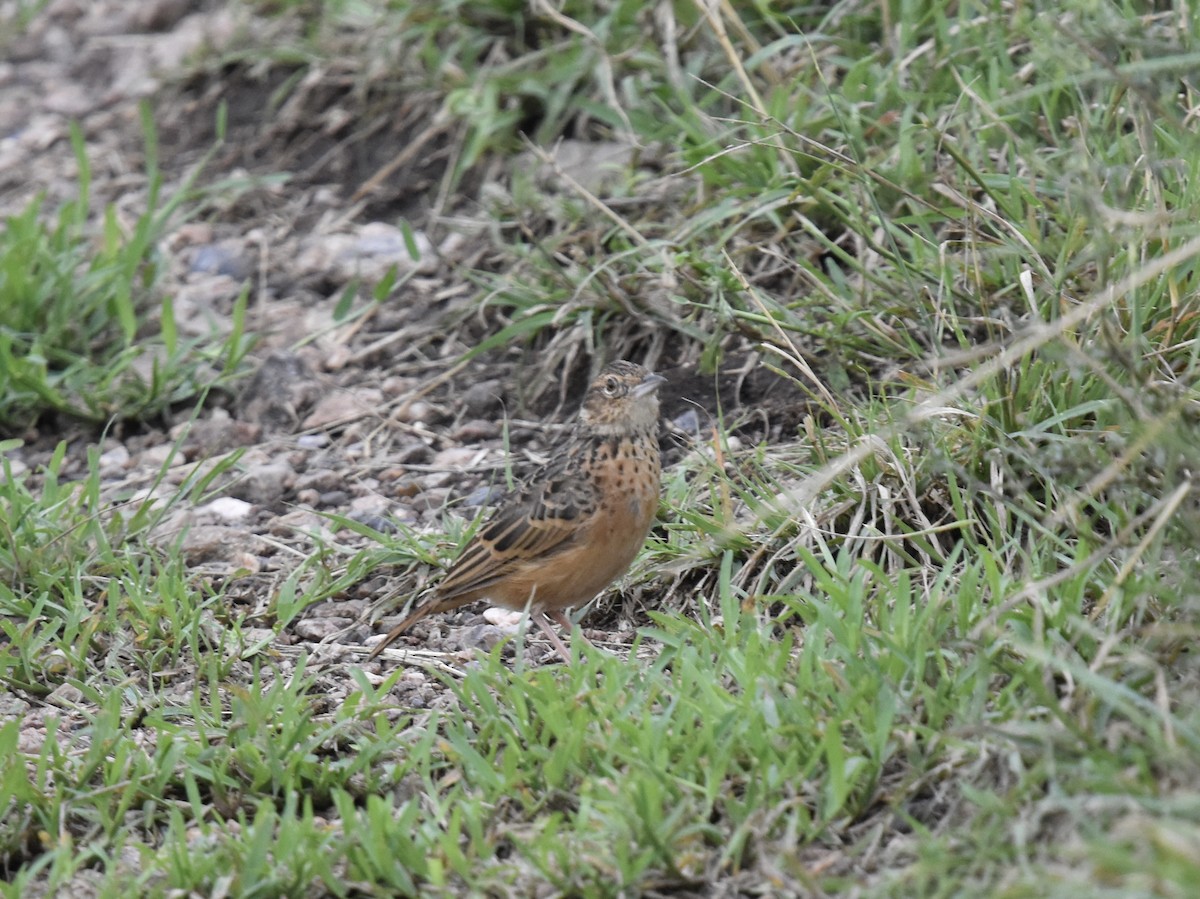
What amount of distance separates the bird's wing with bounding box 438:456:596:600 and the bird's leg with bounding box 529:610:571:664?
0.73 ft

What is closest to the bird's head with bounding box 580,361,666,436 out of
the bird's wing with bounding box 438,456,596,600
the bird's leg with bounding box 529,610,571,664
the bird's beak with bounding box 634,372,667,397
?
the bird's beak with bounding box 634,372,667,397

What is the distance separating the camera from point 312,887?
13.0 feet

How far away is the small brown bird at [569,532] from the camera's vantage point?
520cm

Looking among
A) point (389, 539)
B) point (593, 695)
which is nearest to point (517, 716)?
point (593, 695)

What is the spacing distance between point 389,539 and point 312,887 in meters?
2.00

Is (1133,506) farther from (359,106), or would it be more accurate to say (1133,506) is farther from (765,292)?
(359,106)

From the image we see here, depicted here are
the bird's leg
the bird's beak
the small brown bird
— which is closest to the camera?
the bird's leg

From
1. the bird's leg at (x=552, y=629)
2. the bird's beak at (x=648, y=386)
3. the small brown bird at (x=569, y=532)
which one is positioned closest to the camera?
the bird's leg at (x=552, y=629)

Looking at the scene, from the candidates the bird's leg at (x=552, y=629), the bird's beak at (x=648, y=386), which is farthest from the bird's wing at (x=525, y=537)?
the bird's beak at (x=648, y=386)

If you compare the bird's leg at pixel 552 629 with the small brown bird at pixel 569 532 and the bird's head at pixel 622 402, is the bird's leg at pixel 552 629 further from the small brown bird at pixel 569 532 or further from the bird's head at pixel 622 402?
the bird's head at pixel 622 402

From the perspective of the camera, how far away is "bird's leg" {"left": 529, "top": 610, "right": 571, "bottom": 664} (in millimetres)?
5082

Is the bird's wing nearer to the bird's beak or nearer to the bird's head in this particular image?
the bird's head

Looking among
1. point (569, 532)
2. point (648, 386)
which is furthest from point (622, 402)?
point (569, 532)

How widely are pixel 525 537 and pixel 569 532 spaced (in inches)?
5.8
